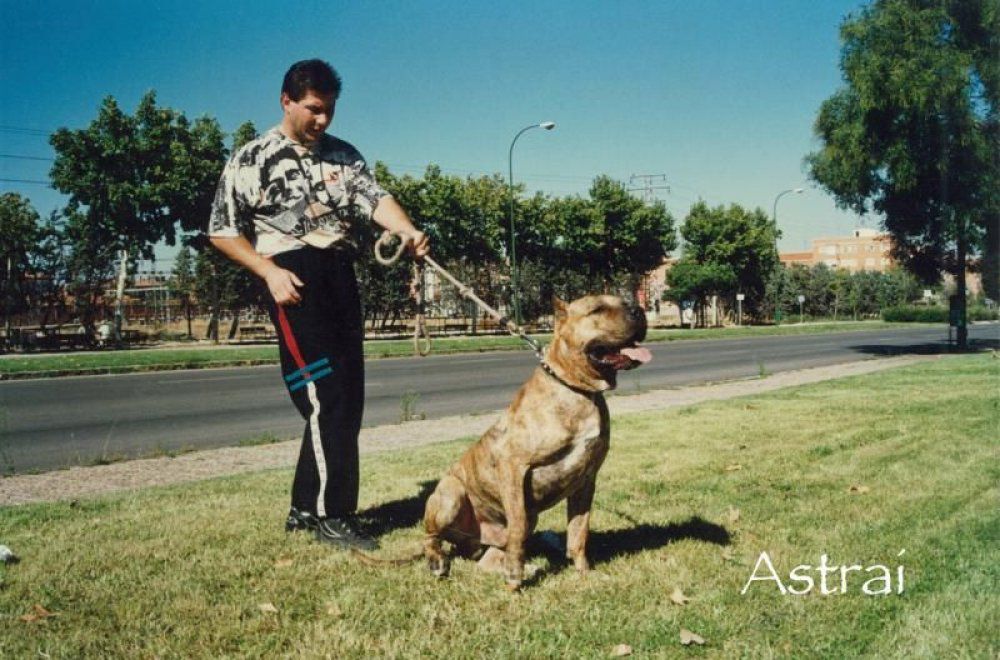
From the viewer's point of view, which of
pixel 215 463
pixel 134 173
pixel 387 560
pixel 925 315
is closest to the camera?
pixel 387 560

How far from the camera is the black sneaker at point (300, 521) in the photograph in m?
4.22

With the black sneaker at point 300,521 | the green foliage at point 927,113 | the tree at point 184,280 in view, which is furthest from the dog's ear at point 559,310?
the tree at point 184,280

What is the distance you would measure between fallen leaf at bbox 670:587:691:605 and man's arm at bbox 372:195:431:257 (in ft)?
6.60

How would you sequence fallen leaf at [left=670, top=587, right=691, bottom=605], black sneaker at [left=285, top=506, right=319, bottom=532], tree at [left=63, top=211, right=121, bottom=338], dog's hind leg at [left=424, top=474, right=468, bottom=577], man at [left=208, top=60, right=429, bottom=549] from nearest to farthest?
fallen leaf at [left=670, top=587, right=691, bottom=605], dog's hind leg at [left=424, top=474, right=468, bottom=577], man at [left=208, top=60, right=429, bottom=549], black sneaker at [left=285, top=506, right=319, bottom=532], tree at [left=63, top=211, right=121, bottom=338]

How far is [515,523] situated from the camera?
3287 millimetres

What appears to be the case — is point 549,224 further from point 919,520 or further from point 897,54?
point 919,520

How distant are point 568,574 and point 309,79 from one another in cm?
284

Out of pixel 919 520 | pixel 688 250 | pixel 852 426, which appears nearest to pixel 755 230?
pixel 688 250

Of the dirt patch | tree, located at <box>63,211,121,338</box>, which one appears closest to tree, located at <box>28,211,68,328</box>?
tree, located at <box>63,211,121,338</box>

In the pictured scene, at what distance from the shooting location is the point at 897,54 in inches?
735

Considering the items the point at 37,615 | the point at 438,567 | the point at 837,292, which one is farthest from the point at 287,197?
the point at 837,292

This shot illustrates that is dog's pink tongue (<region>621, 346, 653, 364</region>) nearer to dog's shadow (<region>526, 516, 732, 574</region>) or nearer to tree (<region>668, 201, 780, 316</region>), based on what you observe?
dog's shadow (<region>526, 516, 732, 574</region>)

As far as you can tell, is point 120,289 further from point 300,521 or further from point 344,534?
point 344,534

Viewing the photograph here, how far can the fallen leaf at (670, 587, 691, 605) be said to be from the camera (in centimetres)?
320
